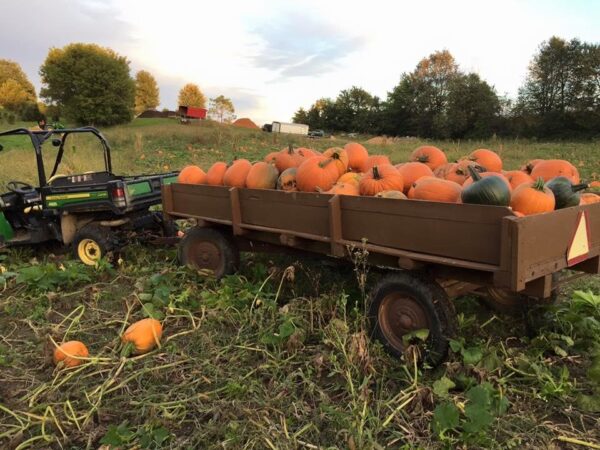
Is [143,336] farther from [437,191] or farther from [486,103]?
[486,103]

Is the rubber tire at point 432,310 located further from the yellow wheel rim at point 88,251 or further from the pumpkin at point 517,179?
the yellow wheel rim at point 88,251

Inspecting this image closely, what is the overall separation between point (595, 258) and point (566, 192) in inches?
21.0

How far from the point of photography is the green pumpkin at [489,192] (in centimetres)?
290

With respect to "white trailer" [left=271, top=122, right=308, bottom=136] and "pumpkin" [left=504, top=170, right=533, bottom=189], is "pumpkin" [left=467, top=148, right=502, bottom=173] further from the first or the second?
"white trailer" [left=271, top=122, right=308, bottom=136]

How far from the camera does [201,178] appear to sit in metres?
5.19

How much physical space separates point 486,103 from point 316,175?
5444 cm

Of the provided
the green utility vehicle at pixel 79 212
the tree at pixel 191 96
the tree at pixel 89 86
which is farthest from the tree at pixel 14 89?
the green utility vehicle at pixel 79 212

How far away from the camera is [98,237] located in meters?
5.77

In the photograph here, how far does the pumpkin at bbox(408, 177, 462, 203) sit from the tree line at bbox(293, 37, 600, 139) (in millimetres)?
44751

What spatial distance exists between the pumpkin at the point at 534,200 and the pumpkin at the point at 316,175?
4.83 feet

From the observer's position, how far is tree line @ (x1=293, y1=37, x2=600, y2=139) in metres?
44.6

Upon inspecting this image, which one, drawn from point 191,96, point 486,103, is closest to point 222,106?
point 191,96

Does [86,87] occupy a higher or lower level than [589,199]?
higher

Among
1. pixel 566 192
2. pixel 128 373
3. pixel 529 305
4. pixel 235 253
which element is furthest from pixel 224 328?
pixel 566 192
